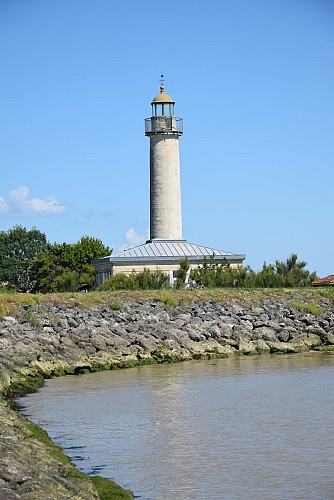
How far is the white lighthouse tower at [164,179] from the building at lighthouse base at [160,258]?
67 centimetres

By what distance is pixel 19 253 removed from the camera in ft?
243

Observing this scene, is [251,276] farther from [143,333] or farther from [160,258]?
[143,333]

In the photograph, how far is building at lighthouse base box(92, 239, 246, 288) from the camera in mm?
44938


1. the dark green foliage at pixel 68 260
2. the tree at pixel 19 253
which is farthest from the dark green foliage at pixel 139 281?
the tree at pixel 19 253

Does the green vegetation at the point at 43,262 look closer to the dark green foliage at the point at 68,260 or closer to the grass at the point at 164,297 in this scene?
the dark green foliage at the point at 68,260

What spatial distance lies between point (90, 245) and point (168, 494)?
161ft

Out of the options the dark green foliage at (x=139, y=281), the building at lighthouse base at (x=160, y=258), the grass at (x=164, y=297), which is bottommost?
the grass at (x=164, y=297)

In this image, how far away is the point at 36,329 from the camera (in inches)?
1203

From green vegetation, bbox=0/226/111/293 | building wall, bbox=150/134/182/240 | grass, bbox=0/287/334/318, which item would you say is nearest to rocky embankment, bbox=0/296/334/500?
grass, bbox=0/287/334/318

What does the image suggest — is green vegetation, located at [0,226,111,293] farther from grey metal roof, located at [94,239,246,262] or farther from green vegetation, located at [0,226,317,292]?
grey metal roof, located at [94,239,246,262]

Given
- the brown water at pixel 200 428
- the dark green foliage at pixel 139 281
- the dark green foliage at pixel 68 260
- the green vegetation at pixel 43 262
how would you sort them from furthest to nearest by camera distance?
the dark green foliage at pixel 68 260 → the green vegetation at pixel 43 262 → the dark green foliage at pixel 139 281 → the brown water at pixel 200 428

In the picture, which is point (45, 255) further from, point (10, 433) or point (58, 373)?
point (10, 433)

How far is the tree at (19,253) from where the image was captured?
7150cm

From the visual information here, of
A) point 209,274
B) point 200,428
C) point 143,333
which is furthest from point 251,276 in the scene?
point 200,428
